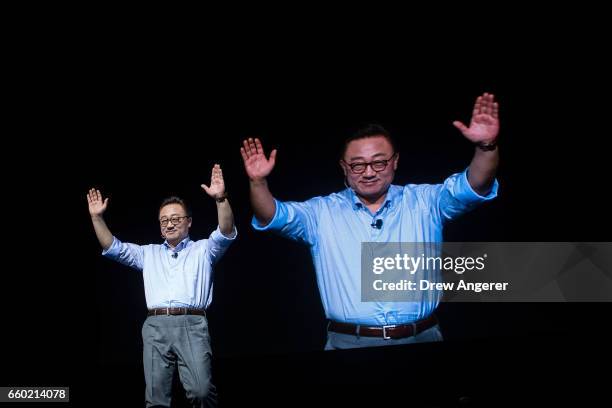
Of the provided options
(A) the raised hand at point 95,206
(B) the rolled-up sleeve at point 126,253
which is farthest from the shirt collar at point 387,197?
(A) the raised hand at point 95,206

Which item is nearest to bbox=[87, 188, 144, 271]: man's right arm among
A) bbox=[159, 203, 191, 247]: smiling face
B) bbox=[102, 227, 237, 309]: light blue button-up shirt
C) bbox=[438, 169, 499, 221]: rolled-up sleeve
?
bbox=[102, 227, 237, 309]: light blue button-up shirt

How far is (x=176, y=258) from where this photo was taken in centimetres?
280

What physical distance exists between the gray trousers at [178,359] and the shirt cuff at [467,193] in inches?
49.0

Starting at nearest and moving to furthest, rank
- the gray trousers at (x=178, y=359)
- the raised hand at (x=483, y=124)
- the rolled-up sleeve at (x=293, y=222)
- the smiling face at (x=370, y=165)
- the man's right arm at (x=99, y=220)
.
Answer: the raised hand at (x=483, y=124), the rolled-up sleeve at (x=293, y=222), the smiling face at (x=370, y=165), the gray trousers at (x=178, y=359), the man's right arm at (x=99, y=220)

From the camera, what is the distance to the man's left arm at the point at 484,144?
218 cm

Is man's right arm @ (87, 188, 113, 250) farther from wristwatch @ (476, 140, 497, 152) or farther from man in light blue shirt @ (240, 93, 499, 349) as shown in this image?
wristwatch @ (476, 140, 497, 152)

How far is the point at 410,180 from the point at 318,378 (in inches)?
68.8

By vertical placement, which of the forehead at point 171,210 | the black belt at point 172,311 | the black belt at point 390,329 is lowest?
the black belt at point 390,329

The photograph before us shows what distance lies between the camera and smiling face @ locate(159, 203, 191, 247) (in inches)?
111

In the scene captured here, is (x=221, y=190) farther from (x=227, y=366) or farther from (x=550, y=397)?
(x=550, y=397)

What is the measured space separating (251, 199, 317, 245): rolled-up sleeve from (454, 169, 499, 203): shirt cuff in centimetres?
56

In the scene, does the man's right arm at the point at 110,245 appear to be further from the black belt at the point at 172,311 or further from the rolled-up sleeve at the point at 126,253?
the black belt at the point at 172,311

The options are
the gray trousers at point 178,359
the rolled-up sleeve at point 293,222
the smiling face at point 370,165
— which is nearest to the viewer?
the rolled-up sleeve at point 293,222

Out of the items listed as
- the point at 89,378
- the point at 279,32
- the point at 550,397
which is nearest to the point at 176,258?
the point at 89,378
